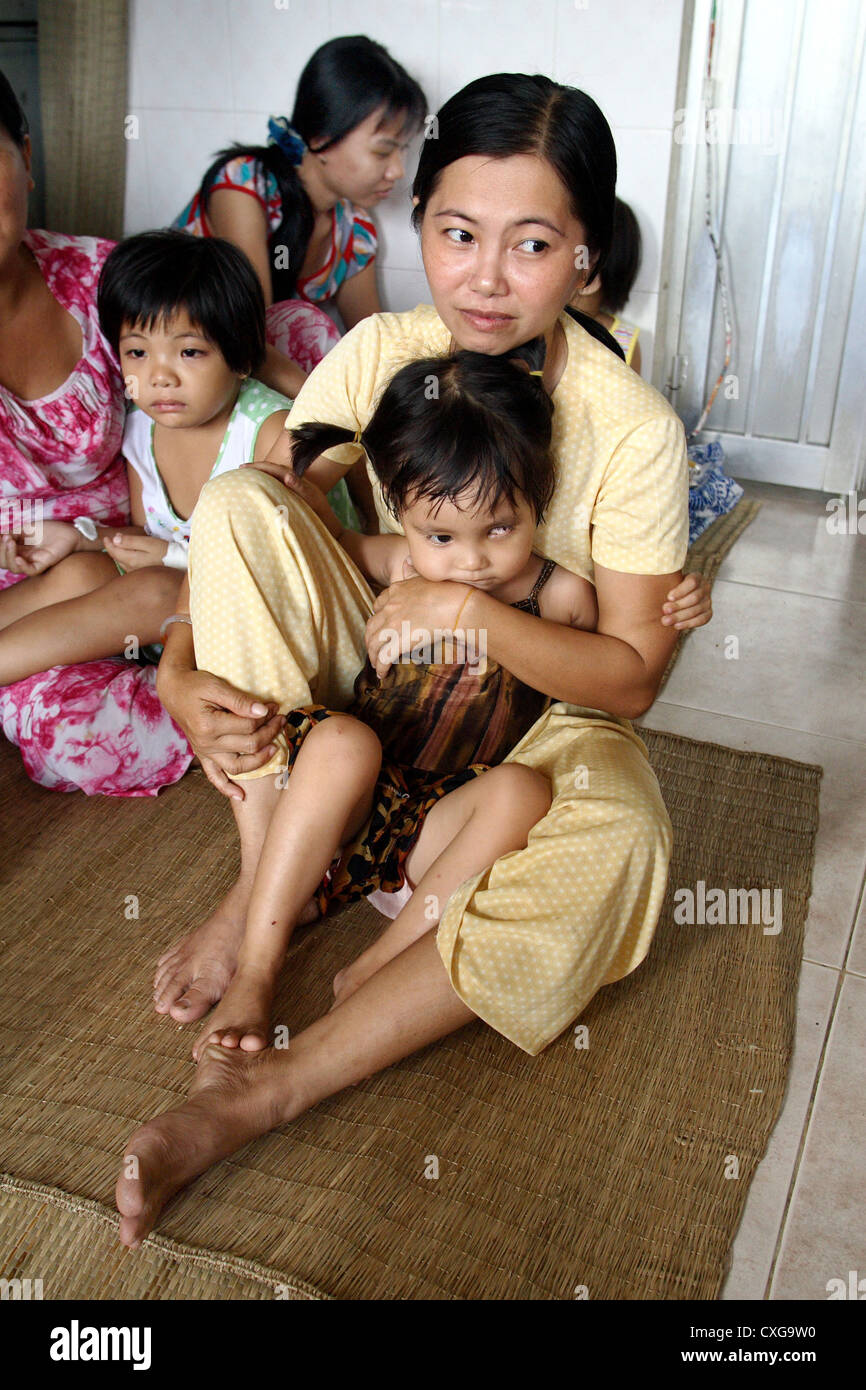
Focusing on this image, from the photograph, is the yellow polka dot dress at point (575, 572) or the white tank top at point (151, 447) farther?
the white tank top at point (151, 447)

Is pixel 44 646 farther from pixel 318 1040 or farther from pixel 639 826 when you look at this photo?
pixel 639 826

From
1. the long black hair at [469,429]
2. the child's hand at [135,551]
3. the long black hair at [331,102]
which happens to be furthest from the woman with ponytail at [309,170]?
the long black hair at [469,429]

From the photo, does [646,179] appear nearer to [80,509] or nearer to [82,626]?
[80,509]

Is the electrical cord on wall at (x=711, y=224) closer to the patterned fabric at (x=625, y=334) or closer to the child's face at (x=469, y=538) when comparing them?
the patterned fabric at (x=625, y=334)

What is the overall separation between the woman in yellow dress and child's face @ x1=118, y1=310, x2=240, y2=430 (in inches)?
11.5

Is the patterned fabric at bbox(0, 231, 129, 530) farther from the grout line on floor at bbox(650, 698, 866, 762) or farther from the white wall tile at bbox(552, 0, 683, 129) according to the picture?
the white wall tile at bbox(552, 0, 683, 129)

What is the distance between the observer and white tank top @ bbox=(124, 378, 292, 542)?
5.10 ft

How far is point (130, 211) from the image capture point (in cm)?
280

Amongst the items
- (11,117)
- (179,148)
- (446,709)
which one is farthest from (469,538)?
(179,148)

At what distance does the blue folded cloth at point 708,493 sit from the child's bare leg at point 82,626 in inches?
47.8

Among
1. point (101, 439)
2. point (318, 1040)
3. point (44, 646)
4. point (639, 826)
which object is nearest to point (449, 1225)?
point (318, 1040)

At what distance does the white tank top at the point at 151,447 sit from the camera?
5.10 ft

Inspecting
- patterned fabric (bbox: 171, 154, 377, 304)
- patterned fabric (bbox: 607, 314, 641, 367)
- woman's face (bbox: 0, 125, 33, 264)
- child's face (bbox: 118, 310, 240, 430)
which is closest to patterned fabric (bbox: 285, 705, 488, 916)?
child's face (bbox: 118, 310, 240, 430)

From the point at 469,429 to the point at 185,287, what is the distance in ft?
1.98
